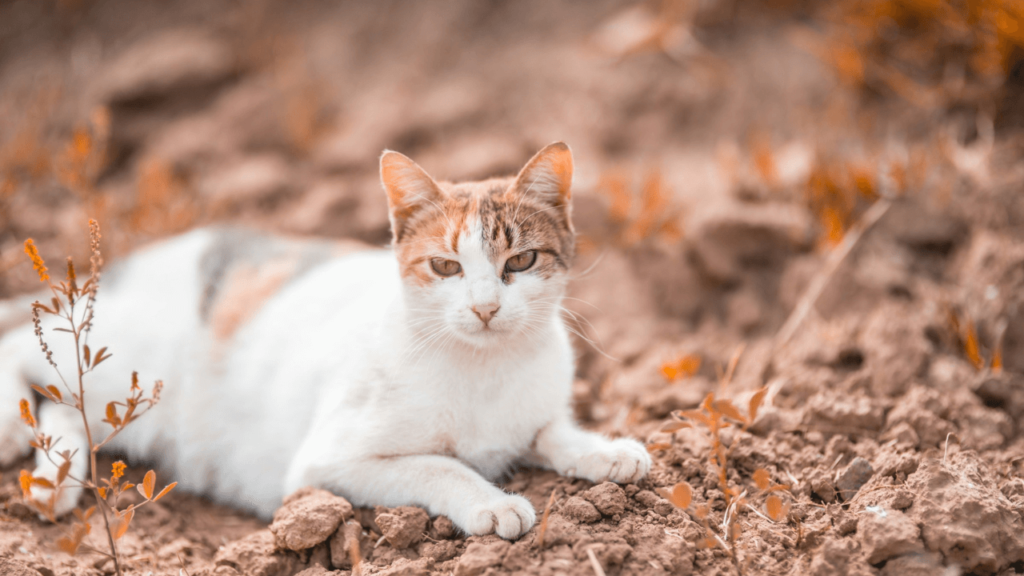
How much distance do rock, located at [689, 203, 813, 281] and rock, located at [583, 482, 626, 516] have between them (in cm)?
210

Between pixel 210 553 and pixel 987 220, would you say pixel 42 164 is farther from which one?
pixel 987 220

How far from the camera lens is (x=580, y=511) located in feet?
6.96

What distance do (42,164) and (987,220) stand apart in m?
6.31

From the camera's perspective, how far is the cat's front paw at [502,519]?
6.62 feet

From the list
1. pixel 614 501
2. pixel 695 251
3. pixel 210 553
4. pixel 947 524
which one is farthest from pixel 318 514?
pixel 695 251

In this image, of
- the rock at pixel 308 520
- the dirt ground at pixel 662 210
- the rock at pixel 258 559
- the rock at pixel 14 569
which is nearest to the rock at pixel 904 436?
the dirt ground at pixel 662 210

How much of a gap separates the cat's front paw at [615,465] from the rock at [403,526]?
607mm

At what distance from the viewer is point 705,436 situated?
252cm

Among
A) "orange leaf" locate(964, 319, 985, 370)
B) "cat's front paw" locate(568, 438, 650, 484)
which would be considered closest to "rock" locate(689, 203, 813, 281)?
"orange leaf" locate(964, 319, 985, 370)

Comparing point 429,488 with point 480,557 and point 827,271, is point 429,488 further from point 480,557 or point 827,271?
point 827,271

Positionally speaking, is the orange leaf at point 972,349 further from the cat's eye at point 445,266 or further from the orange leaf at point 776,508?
the cat's eye at point 445,266

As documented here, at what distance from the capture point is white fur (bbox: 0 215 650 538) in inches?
89.1

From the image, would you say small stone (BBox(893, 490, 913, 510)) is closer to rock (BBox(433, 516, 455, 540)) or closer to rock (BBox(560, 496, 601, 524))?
rock (BBox(560, 496, 601, 524))

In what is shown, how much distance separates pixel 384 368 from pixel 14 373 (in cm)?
177
